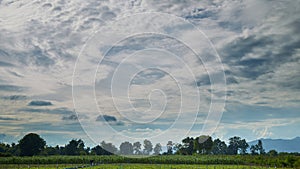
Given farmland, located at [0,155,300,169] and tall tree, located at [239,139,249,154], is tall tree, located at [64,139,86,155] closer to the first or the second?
farmland, located at [0,155,300,169]

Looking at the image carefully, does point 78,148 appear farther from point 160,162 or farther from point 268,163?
point 268,163

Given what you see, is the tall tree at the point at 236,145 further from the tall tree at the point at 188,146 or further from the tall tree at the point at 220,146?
the tall tree at the point at 188,146

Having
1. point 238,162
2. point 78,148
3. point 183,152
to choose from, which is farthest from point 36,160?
point 183,152

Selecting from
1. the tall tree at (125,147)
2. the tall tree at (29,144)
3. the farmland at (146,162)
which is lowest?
the farmland at (146,162)

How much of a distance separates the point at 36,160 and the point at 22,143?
454 inches

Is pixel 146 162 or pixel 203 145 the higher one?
pixel 203 145

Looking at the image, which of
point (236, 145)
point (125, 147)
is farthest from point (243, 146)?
point (125, 147)

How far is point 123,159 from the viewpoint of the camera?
55.6 meters

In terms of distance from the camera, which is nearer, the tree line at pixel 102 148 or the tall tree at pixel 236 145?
the tree line at pixel 102 148

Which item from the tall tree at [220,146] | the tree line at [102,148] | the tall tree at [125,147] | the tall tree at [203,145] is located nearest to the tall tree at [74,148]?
the tree line at [102,148]

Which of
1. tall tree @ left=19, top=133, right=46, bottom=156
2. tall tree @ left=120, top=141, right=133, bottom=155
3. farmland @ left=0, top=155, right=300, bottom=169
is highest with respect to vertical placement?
tall tree @ left=19, top=133, right=46, bottom=156

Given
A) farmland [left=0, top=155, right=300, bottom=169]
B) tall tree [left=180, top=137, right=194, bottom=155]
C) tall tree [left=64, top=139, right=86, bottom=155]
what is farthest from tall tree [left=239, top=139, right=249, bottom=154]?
tall tree [left=64, top=139, right=86, bottom=155]

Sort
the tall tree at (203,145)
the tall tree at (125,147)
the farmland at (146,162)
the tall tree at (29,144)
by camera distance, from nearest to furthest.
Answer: the tall tree at (125,147) → the farmland at (146,162) → the tall tree at (29,144) → the tall tree at (203,145)

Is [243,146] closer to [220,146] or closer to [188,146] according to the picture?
[220,146]
